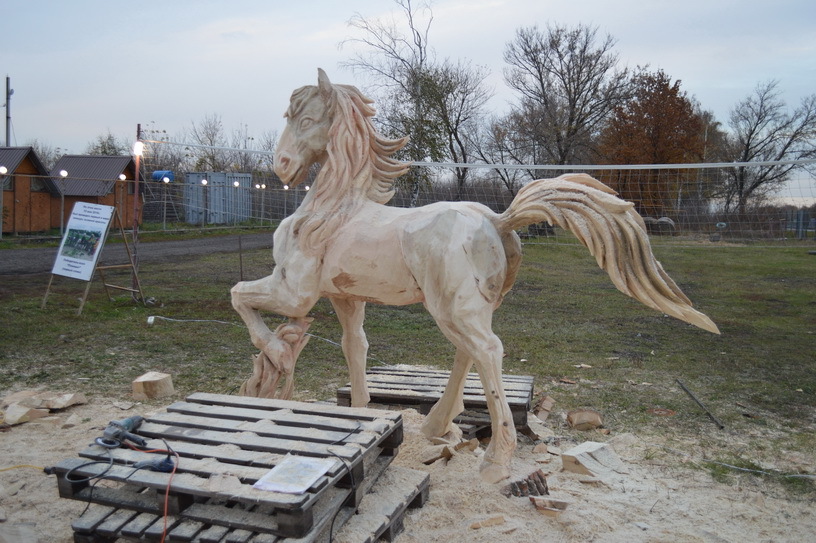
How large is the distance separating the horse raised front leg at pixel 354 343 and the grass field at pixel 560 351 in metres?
1.14

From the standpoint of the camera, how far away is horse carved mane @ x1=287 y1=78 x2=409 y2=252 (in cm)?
402

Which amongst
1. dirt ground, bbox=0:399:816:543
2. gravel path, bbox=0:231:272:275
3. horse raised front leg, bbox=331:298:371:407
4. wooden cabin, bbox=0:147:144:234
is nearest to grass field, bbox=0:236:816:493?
dirt ground, bbox=0:399:816:543

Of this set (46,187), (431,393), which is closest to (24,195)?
(46,187)

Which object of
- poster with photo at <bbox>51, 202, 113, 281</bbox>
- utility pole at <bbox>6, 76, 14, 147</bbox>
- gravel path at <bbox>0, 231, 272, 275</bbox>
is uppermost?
utility pole at <bbox>6, 76, 14, 147</bbox>

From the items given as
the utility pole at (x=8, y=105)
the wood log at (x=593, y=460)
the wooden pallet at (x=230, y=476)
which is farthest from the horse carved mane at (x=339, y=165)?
the utility pole at (x=8, y=105)

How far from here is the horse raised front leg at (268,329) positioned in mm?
4090

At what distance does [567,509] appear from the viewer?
137 inches

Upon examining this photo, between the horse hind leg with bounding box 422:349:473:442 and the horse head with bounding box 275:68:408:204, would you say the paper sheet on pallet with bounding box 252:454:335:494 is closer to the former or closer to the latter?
the horse hind leg with bounding box 422:349:473:442

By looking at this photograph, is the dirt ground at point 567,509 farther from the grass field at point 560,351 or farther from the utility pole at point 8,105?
the utility pole at point 8,105

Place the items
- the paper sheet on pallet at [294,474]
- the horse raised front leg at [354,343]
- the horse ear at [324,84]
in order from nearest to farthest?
the paper sheet on pallet at [294,474] → the horse ear at [324,84] → the horse raised front leg at [354,343]

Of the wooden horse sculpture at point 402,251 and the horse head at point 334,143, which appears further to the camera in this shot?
the horse head at point 334,143

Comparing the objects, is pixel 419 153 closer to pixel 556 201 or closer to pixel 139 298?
pixel 139 298

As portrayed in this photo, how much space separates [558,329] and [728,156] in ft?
92.6

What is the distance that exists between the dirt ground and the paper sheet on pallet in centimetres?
39
